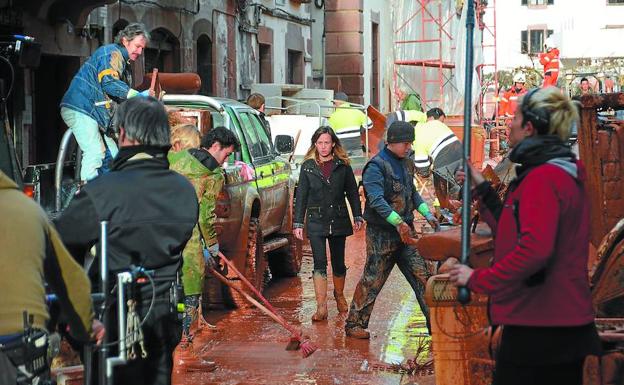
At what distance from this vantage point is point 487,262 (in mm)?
6617

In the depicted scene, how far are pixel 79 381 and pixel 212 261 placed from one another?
338cm

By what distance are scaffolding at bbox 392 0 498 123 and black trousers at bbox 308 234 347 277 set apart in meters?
22.3

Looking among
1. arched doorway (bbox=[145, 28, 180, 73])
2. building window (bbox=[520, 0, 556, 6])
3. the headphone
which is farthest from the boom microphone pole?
building window (bbox=[520, 0, 556, 6])

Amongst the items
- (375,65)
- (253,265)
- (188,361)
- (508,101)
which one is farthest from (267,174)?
(508,101)

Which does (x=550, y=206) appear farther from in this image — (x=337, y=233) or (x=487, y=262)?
(x=337, y=233)

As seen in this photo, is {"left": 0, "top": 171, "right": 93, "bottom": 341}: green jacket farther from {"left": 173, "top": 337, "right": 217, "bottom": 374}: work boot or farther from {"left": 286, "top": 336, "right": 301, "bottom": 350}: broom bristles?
{"left": 286, "top": 336, "right": 301, "bottom": 350}: broom bristles

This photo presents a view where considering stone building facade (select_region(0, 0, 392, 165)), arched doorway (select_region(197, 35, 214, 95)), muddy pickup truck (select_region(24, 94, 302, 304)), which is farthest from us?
arched doorway (select_region(197, 35, 214, 95))

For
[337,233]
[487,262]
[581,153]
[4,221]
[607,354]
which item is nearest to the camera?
[4,221]

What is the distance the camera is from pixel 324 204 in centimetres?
1093

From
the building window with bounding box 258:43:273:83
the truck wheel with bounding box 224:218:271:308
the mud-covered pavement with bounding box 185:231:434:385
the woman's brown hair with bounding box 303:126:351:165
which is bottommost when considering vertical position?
the mud-covered pavement with bounding box 185:231:434:385

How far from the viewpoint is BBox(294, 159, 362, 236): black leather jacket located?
1091 centimetres

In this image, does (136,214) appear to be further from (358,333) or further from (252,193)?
(252,193)

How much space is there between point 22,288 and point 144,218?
119cm

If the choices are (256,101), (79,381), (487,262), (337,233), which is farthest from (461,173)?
(256,101)
